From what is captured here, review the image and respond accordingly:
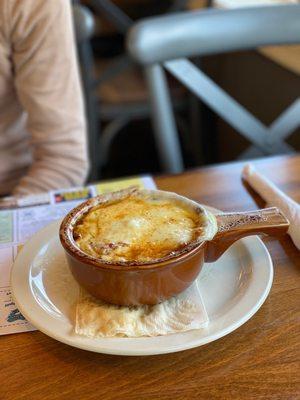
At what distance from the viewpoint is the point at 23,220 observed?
2.36ft

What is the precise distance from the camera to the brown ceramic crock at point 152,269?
18.8 inches

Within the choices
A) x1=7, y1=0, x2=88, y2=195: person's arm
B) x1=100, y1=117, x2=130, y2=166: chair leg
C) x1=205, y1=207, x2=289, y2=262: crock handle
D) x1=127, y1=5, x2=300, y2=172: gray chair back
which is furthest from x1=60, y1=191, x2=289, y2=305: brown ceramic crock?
x1=100, y1=117, x2=130, y2=166: chair leg

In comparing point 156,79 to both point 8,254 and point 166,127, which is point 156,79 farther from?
point 8,254

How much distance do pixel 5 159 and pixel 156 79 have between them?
357 millimetres

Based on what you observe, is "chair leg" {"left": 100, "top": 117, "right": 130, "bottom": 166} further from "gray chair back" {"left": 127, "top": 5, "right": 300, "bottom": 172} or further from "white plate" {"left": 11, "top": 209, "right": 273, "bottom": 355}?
"white plate" {"left": 11, "top": 209, "right": 273, "bottom": 355}

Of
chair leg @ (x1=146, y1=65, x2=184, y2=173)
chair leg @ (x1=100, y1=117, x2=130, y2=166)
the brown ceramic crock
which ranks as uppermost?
the brown ceramic crock

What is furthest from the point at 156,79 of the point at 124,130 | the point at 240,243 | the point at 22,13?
the point at 124,130

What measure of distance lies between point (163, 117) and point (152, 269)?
69cm

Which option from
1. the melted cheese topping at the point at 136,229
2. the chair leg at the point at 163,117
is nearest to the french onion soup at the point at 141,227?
the melted cheese topping at the point at 136,229

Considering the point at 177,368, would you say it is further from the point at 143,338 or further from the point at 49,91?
the point at 49,91

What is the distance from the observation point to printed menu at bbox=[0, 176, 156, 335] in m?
0.54

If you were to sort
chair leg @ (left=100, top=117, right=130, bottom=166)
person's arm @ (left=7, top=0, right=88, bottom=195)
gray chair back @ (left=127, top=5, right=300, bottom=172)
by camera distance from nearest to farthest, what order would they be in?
person's arm @ (left=7, top=0, right=88, bottom=195) < gray chair back @ (left=127, top=5, right=300, bottom=172) < chair leg @ (left=100, top=117, right=130, bottom=166)

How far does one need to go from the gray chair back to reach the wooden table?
638mm

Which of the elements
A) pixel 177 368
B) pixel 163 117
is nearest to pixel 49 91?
pixel 163 117
